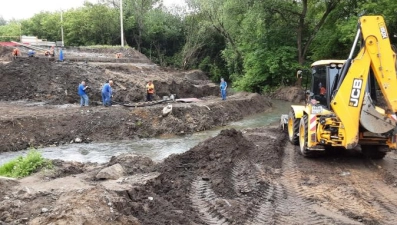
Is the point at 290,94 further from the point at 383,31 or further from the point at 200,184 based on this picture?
the point at 200,184

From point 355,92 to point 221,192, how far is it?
4.20 meters

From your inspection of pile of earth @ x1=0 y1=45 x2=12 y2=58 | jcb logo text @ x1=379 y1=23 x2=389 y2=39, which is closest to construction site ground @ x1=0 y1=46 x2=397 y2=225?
jcb logo text @ x1=379 y1=23 x2=389 y2=39

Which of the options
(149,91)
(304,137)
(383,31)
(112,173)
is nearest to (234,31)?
(149,91)


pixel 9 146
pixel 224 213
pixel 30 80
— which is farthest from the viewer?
pixel 30 80

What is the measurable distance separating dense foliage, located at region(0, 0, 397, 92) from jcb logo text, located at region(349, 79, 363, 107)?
61.7 ft

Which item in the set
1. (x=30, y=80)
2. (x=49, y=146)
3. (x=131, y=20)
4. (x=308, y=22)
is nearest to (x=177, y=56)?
(x=131, y=20)

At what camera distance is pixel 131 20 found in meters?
50.1

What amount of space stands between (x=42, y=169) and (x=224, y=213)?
4.57 meters

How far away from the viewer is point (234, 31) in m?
35.0

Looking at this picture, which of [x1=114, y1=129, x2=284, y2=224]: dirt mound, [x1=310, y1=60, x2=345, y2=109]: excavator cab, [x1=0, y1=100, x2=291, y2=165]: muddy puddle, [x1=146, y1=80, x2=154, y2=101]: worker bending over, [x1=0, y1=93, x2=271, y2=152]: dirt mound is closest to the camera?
[x1=114, y1=129, x2=284, y2=224]: dirt mound

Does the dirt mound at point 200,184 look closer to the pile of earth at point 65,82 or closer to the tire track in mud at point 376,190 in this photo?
the tire track in mud at point 376,190

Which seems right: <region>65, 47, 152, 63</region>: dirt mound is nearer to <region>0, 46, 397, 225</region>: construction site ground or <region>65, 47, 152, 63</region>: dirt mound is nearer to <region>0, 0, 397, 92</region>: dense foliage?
<region>0, 0, 397, 92</region>: dense foliage

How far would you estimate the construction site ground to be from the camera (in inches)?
233

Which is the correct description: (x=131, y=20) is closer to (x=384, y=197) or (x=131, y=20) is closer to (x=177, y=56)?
(x=177, y=56)
